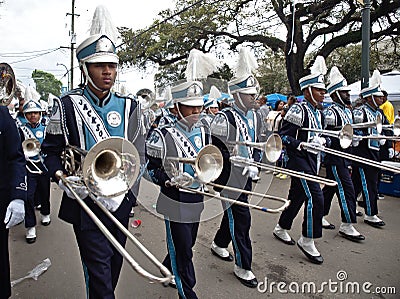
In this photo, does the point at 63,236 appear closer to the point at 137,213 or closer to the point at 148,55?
the point at 137,213

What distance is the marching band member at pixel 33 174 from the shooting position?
4434mm

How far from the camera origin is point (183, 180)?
2596 mm

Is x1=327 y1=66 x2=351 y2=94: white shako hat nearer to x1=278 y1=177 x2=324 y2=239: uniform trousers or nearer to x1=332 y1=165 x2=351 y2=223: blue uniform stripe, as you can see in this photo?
x1=332 y1=165 x2=351 y2=223: blue uniform stripe

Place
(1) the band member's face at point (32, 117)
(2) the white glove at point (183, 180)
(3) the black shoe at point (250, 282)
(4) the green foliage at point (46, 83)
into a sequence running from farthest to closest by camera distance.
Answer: (4) the green foliage at point (46, 83) → (1) the band member's face at point (32, 117) → (3) the black shoe at point (250, 282) → (2) the white glove at point (183, 180)

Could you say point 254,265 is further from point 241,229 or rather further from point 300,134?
point 300,134

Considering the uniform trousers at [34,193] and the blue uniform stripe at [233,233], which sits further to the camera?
the uniform trousers at [34,193]

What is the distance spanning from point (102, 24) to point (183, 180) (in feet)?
4.03

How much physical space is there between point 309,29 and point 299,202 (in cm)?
1207

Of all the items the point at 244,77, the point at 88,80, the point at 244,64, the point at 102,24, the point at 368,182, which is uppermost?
the point at 102,24

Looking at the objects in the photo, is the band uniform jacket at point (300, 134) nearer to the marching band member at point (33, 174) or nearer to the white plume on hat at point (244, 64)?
the white plume on hat at point (244, 64)

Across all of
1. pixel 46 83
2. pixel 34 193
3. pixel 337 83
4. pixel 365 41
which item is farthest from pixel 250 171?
pixel 46 83

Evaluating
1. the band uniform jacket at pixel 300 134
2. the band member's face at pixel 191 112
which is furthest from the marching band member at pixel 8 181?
the band uniform jacket at pixel 300 134

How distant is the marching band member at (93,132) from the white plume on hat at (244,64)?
1.46 m

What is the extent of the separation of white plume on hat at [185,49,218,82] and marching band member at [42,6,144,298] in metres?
0.74
